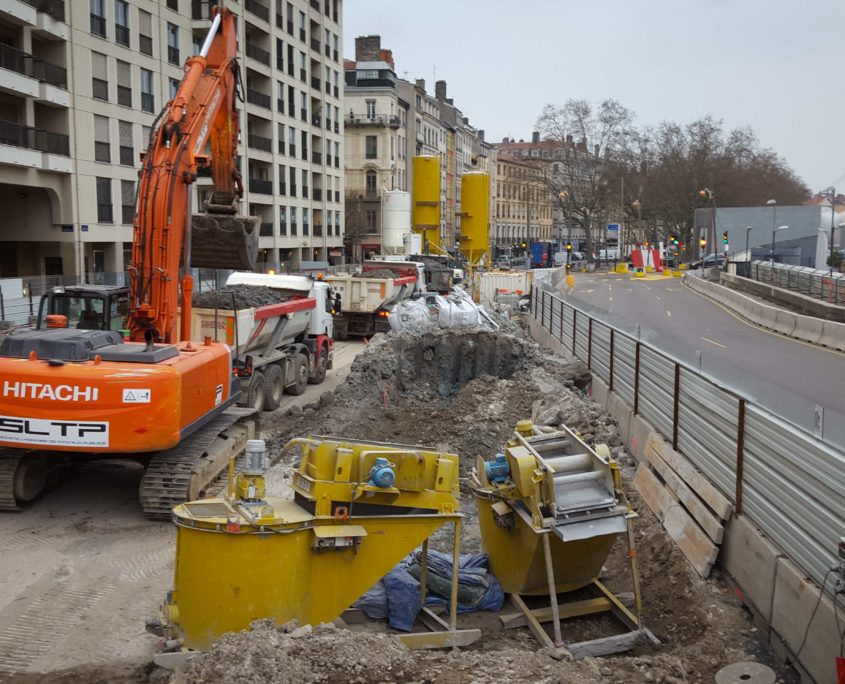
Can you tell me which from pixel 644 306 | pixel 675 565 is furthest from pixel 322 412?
pixel 644 306

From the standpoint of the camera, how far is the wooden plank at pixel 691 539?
7.68m

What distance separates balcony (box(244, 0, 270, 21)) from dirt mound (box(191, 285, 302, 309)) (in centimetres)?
3431

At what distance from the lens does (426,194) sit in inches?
1563

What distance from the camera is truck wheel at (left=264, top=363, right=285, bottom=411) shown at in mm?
17156

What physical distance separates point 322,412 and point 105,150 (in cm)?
2453

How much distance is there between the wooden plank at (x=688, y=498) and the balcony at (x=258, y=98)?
144 ft

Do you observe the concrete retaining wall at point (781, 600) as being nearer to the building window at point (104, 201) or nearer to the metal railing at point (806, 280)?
the metal railing at point (806, 280)

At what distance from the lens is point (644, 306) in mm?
42312

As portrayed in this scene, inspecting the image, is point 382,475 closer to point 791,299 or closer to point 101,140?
point 101,140

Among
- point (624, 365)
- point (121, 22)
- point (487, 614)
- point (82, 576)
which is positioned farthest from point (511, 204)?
point (487, 614)

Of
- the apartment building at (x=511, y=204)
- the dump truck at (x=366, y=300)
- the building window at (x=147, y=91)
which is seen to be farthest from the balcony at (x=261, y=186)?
the apartment building at (x=511, y=204)

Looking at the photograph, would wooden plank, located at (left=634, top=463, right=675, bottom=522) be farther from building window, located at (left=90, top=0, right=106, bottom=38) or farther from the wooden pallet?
building window, located at (left=90, top=0, right=106, bottom=38)

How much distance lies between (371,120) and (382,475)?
7970 cm

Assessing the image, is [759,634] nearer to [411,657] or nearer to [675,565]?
[675,565]
